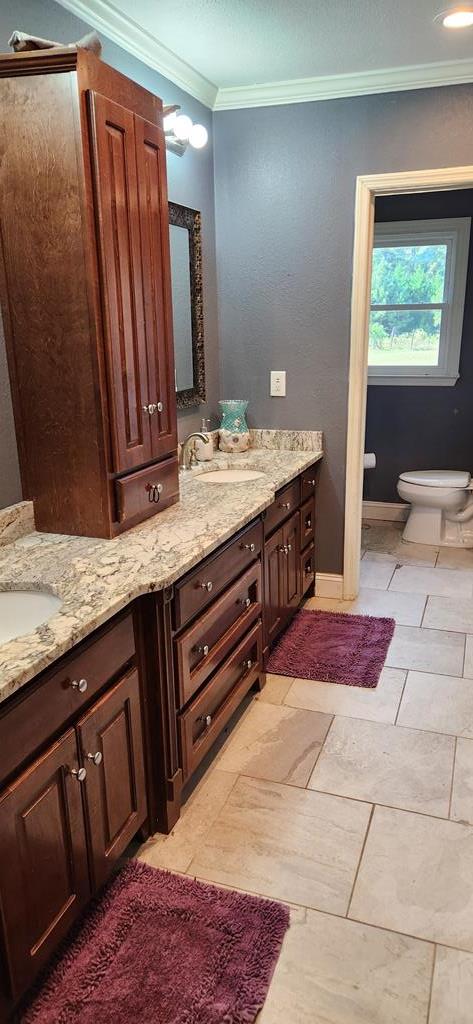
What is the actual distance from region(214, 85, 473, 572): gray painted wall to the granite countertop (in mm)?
880

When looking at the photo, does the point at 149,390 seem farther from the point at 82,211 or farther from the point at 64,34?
the point at 64,34

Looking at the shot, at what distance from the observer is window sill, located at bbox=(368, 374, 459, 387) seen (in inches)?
184

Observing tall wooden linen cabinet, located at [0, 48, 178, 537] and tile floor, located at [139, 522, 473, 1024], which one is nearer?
tile floor, located at [139, 522, 473, 1024]

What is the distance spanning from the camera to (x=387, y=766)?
223cm

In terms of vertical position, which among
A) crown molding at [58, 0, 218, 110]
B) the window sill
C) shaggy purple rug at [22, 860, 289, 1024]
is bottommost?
shaggy purple rug at [22, 860, 289, 1024]

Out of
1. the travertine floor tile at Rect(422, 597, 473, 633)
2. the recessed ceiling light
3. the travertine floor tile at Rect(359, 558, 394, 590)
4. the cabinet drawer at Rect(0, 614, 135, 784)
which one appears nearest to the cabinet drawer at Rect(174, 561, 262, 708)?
the cabinet drawer at Rect(0, 614, 135, 784)

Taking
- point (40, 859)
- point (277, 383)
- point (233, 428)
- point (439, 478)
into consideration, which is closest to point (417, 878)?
point (40, 859)

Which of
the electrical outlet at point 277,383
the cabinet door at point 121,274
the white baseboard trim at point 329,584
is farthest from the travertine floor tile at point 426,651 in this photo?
the cabinet door at point 121,274

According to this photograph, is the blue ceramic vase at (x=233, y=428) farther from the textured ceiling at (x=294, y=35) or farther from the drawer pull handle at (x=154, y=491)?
the textured ceiling at (x=294, y=35)

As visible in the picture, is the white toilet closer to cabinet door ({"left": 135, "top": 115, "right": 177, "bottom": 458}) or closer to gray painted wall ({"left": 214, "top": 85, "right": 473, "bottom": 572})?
gray painted wall ({"left": 214, "top": 85, "right": 473, "bottom": 572})

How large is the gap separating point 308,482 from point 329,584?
0.61m

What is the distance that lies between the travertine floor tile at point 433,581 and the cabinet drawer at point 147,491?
178 cm

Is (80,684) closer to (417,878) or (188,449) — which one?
(417,878)

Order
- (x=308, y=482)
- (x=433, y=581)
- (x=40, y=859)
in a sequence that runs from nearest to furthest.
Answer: (x=40, y=859) → (x=308, y=482) → (x=433, y=581)
